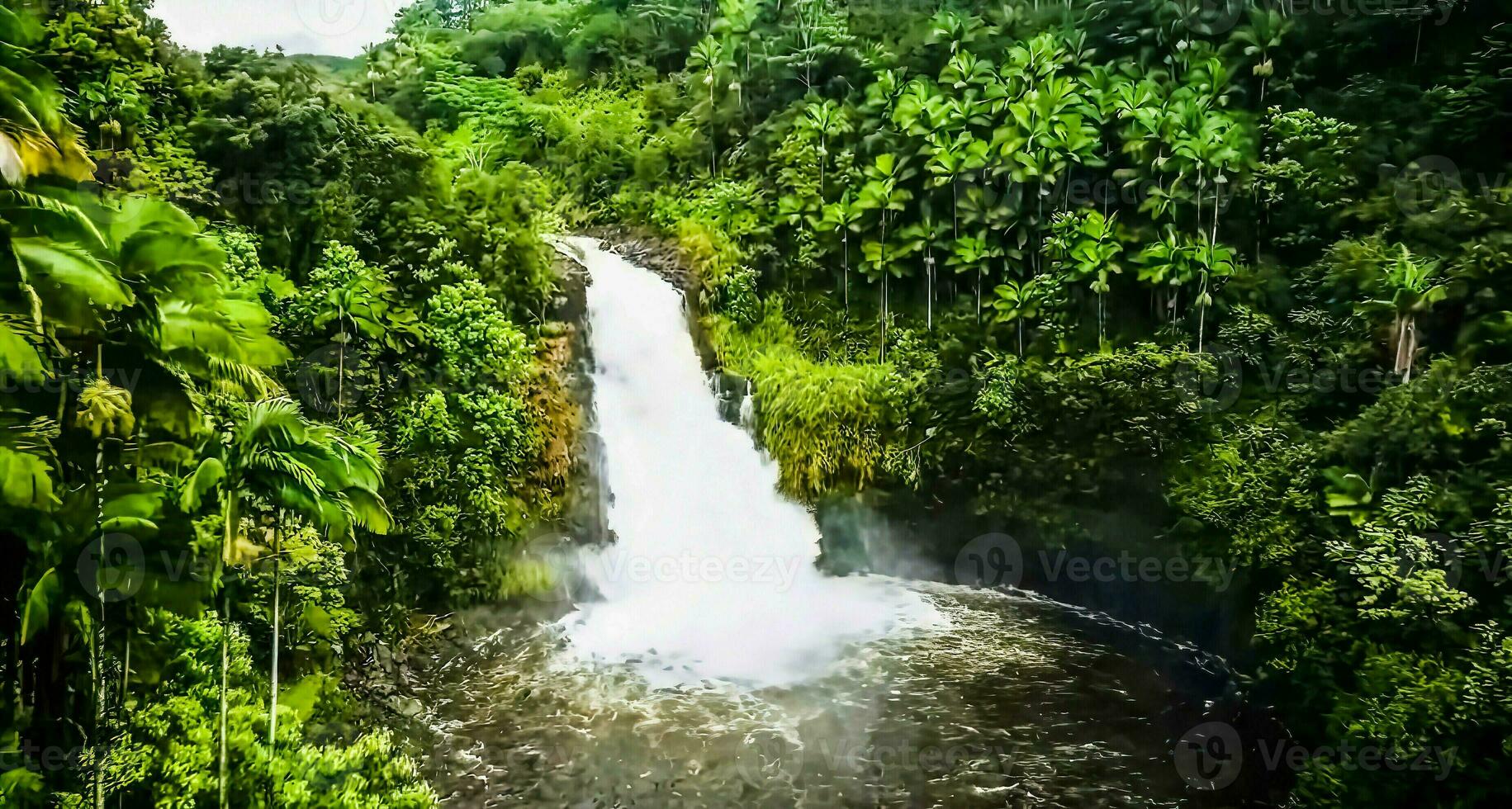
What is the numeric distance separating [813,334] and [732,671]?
511cm

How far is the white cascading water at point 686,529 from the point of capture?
9.80 m

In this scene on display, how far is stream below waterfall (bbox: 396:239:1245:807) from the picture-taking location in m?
7.06

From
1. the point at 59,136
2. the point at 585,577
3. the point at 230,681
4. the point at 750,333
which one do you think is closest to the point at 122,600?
the point at 230,681

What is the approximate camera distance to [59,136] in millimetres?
5145

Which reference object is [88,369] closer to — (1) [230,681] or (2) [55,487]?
(2) [55,487]

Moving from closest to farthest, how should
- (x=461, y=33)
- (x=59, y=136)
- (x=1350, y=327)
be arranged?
1. (x=59, y=136)
2. (x=1350, y=327)
3. (x=461, y=33)

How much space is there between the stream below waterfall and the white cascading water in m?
0.02

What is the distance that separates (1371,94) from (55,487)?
1076cm

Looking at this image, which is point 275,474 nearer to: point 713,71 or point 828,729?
point 828,729

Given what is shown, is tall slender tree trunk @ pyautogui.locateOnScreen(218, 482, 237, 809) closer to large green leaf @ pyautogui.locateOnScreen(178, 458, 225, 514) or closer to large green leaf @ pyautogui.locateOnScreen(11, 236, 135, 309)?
large green leaf @ pyautogui.locateOnScreen(178, 458, 225, 514)

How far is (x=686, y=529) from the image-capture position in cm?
1098

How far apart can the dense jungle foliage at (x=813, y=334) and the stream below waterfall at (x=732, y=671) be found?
765mm

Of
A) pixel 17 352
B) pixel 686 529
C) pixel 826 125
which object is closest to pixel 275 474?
pixel 17 352

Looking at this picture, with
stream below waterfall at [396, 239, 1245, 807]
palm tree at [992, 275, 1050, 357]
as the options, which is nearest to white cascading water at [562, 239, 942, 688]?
stream below waterfall at [396, 239, 1245, 807]
